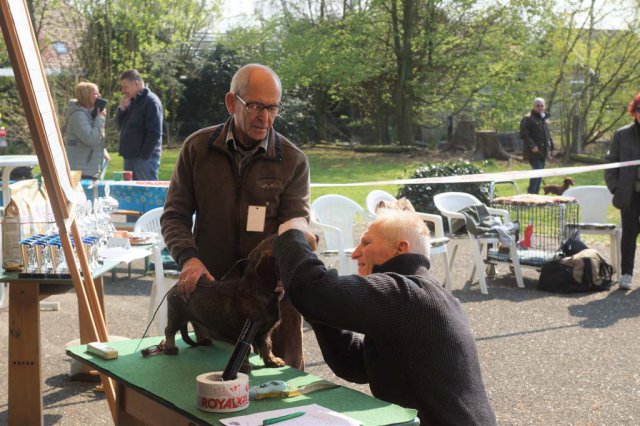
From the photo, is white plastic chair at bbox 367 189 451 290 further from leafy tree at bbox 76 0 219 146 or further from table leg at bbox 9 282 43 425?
leafy tree at bbox 76 0 219 146

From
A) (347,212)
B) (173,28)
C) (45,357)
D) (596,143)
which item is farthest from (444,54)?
(45,357)

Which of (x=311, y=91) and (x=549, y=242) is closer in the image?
(x=549, y=242)

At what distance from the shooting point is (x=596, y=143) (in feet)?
81.1

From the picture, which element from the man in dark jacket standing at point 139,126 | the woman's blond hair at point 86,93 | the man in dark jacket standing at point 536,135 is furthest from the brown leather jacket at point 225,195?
the man in dark jacket standing at point 536,135

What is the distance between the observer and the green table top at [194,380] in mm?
2561

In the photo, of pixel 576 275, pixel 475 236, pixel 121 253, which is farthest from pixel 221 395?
pixel 576 275

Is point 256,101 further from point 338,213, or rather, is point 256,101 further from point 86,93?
point 86,93

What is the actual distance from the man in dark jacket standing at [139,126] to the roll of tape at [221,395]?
788 cm

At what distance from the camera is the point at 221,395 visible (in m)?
2.52

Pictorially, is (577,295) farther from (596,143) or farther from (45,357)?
(596,143)

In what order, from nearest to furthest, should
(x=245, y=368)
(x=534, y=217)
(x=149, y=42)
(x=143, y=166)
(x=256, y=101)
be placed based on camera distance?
1. (x=245, y=368)
2. (x=256, y=101)
3. (x=143, y=166)
4. (x=534, y=217)
5. (x=149, y=42)

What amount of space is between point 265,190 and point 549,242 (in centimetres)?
827

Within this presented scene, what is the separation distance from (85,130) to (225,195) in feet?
21.2

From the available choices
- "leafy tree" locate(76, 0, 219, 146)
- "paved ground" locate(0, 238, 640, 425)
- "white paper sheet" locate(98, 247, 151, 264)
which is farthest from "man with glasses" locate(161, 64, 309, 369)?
"leafy tree" locate(76, 0, 219, 146)
